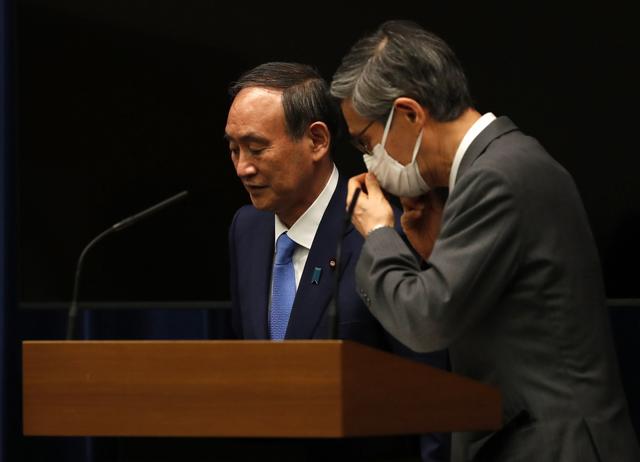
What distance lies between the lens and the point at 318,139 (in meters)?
2.98

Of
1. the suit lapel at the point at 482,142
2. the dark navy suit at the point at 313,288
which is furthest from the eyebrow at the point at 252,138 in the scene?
the suit lapel at the point at 482,142

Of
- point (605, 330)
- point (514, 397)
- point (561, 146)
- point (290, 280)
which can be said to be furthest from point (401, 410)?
point (561, 146)

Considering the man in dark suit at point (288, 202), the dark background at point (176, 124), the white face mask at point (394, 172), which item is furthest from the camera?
the dark background at point (176, 124)

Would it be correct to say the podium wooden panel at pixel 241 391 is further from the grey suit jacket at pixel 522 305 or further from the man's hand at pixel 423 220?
the man's hand at pixel 423 220

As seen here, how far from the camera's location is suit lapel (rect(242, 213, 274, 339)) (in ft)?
9.50

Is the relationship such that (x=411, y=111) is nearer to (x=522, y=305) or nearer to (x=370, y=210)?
(x=370, y=210)

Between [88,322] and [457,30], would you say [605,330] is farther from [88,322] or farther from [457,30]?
[88,322]

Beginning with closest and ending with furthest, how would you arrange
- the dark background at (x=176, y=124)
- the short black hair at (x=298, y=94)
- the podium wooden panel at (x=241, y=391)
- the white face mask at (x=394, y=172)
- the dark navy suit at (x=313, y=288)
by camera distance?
the podium wooden panel at (x=241, y=391)
the white face mask at (x=394, y=172)
the dark navy suit at (x=313, y=288)
the short black hair at (x=298, y=94)
the dark background at (x=176, y=124)

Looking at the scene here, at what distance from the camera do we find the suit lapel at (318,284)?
278cm

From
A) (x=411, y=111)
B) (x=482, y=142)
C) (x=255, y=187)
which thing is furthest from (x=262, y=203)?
(x=482, y=142)

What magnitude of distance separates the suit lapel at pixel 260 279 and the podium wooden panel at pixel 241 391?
0.96 m

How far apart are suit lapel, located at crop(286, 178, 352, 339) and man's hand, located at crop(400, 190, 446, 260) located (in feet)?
0.81

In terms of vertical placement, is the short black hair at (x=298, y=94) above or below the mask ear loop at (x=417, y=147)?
above

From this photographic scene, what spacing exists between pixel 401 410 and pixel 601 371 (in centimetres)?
40
